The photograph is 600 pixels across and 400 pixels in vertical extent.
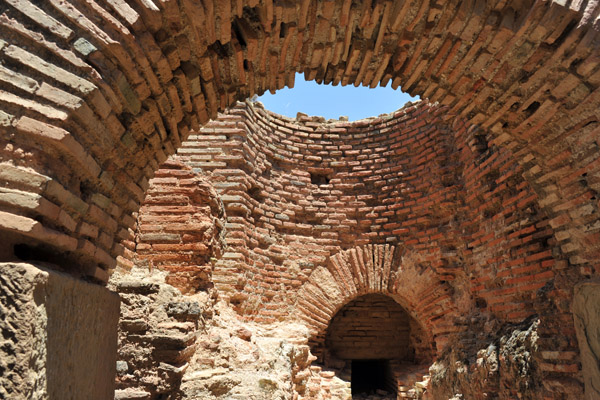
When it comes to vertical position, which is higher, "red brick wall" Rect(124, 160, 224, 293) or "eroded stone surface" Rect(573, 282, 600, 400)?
"red brick wall" Rect(124, 160, 224, 293)

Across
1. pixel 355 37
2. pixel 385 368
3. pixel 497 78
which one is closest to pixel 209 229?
pixel 355 37

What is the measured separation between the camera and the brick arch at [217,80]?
1.36m

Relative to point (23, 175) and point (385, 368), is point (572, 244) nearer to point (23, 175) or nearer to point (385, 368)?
point (23, 175)

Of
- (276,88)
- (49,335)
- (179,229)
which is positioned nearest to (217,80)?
(276,88)

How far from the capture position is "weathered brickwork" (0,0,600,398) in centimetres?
137

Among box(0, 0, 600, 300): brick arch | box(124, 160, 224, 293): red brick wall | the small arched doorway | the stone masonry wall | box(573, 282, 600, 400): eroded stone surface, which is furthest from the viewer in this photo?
Result: the small arched doorway

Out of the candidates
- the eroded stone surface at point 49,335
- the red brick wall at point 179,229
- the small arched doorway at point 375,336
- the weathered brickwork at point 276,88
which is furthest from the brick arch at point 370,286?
the eroded stone surface at point 49,335

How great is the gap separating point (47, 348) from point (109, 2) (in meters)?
1.25

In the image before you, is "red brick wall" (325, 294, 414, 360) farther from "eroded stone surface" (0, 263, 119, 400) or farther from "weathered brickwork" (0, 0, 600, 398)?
"eroded stone surface" (0, 263, 119, 400)

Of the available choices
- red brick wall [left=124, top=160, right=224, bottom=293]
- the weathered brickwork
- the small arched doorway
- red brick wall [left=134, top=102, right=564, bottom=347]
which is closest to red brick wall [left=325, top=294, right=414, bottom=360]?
the small arched doorway

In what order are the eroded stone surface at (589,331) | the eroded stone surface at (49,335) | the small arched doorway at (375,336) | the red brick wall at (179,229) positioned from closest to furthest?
the eroded stone surface at (49,335)
the eroded stone surface at (589,331)
the red brick wall at (179,229)
the small arched doorway at (375,336)

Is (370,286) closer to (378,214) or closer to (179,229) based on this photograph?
(378,214)

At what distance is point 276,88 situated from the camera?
267 cm

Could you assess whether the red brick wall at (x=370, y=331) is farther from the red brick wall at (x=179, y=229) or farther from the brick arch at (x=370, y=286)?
the red brick wall at (x=179, y=229)
